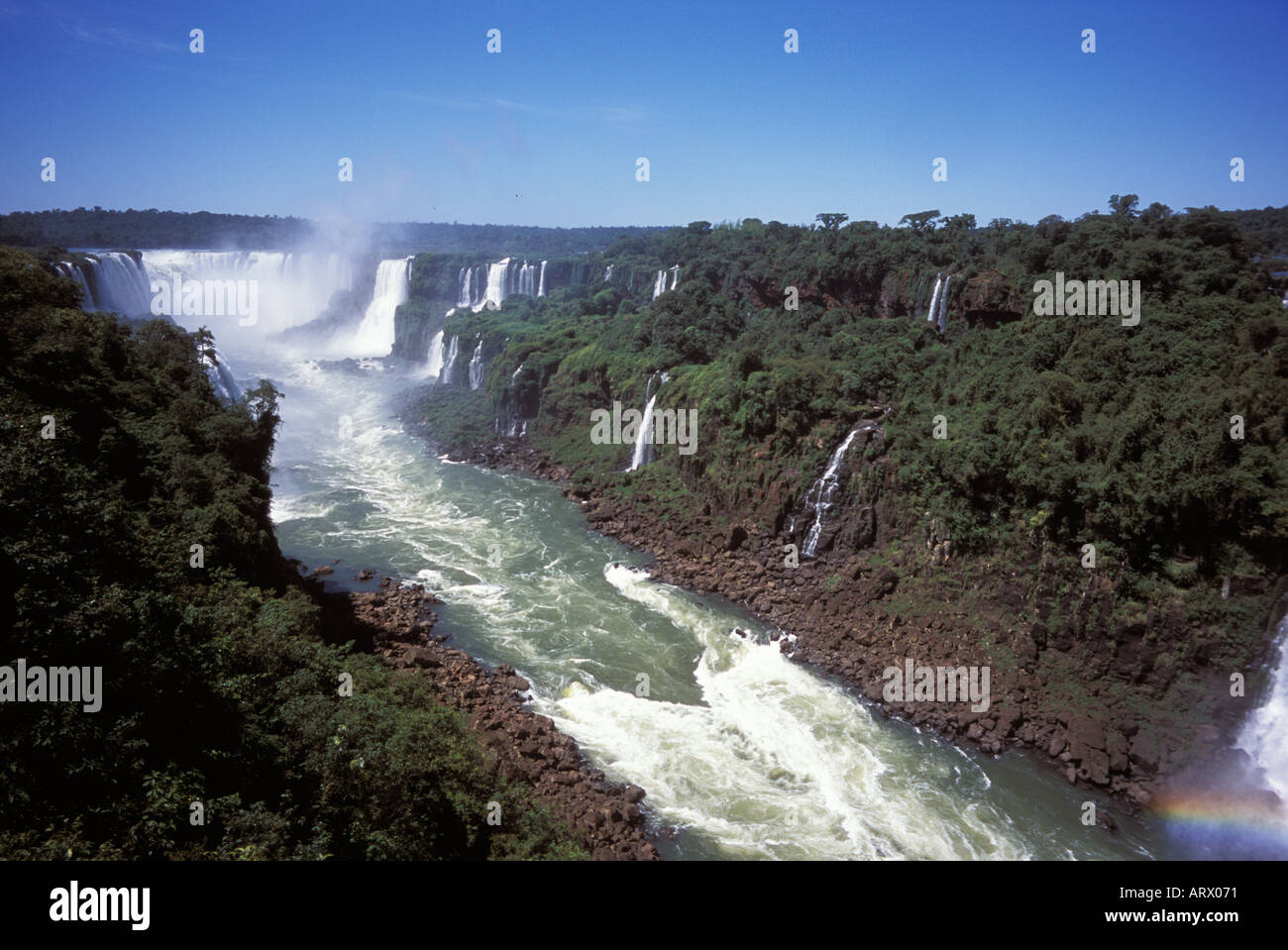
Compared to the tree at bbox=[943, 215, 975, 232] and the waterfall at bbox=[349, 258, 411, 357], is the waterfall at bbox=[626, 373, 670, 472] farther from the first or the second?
the waterfall at bbox=[349, 258, 411, 357]

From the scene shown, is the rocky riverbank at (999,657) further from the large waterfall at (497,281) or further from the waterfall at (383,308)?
the waterfall at (383,308)

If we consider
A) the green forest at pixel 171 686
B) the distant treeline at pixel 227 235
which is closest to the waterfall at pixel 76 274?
the distant treeline at pixel 227 235

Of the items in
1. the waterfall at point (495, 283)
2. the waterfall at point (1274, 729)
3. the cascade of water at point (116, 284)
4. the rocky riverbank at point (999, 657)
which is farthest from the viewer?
the waterfall at point (495, 283)

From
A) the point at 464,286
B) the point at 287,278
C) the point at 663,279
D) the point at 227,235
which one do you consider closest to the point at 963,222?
the point at 663,279

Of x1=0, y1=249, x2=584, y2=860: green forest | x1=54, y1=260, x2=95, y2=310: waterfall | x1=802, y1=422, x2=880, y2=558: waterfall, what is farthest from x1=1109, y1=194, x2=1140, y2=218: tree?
x1=54, y1=260, x2=95, y2=310: waterfall
